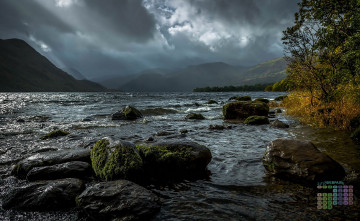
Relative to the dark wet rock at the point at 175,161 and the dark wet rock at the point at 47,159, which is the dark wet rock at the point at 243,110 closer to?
the dark wet rock at the point at 175,161

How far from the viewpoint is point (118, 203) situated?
3.79 m

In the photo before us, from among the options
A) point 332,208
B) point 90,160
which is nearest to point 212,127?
point 90,160

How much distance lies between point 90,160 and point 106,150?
107 centimetres

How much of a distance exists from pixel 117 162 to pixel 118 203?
61.8 inches

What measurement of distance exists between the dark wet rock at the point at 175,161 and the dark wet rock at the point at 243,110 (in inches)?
489

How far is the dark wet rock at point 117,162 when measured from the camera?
5102 mm

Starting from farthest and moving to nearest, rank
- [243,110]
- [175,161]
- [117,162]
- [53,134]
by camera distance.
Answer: [243,110]
[53,134]
[175,161]
[117,162]

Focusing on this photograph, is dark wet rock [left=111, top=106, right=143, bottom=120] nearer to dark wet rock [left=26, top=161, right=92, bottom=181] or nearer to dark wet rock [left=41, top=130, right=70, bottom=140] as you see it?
dark wet rock [left=41, top=130, right=70, bottom=140]
